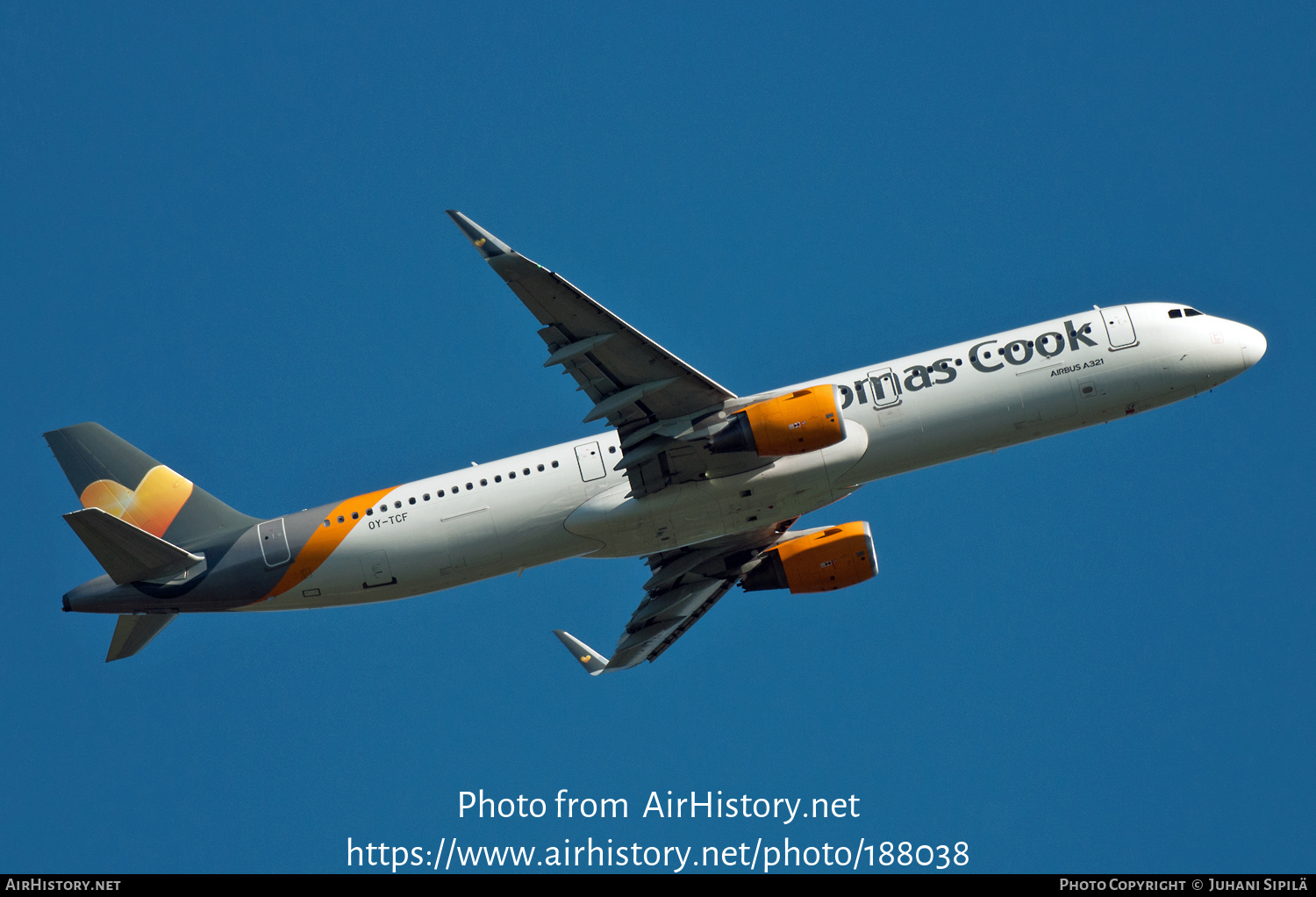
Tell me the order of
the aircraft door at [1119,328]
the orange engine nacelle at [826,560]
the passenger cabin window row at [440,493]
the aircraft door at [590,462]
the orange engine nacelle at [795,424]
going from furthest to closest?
the orange engine nacelle at [826,560]
the passenger cabin window row at [440,493]
the aircraft door at [590,462]
the aircraft door at [1119,328]
the orange engine nacelle at [795,424]

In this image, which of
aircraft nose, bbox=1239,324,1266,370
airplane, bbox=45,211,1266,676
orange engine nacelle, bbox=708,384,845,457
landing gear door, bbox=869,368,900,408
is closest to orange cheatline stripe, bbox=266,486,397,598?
airplane, bbox=45,211,1266,676

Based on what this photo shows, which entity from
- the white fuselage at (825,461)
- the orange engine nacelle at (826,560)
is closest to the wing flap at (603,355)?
the white fuselage at (825,461)

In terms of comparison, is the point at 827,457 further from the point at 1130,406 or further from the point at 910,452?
the point at 1130,406

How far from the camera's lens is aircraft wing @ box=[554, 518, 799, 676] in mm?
43000

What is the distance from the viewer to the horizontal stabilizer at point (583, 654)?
43.9m

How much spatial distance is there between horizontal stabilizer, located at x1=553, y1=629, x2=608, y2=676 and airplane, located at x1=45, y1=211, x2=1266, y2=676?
7529 millimetres

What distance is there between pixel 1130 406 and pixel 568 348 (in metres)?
17.5

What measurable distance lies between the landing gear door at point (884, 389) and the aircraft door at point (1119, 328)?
6750mm

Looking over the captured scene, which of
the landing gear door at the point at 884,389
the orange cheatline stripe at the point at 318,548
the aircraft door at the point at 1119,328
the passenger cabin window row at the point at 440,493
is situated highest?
the aircraft door at the point at 1119,328

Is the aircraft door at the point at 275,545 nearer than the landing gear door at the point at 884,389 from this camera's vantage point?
No

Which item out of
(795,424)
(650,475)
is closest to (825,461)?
(795,424)

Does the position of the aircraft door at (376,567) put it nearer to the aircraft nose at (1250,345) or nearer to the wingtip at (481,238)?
the wingtip at (481,238)

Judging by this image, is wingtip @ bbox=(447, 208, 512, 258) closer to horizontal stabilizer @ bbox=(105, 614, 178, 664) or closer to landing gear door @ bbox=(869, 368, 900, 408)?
landing gear door @ bbox=(869, 368, 900, 408)

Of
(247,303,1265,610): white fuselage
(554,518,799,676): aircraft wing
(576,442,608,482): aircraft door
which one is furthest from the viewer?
(554,518,799,676): aircraft wing
